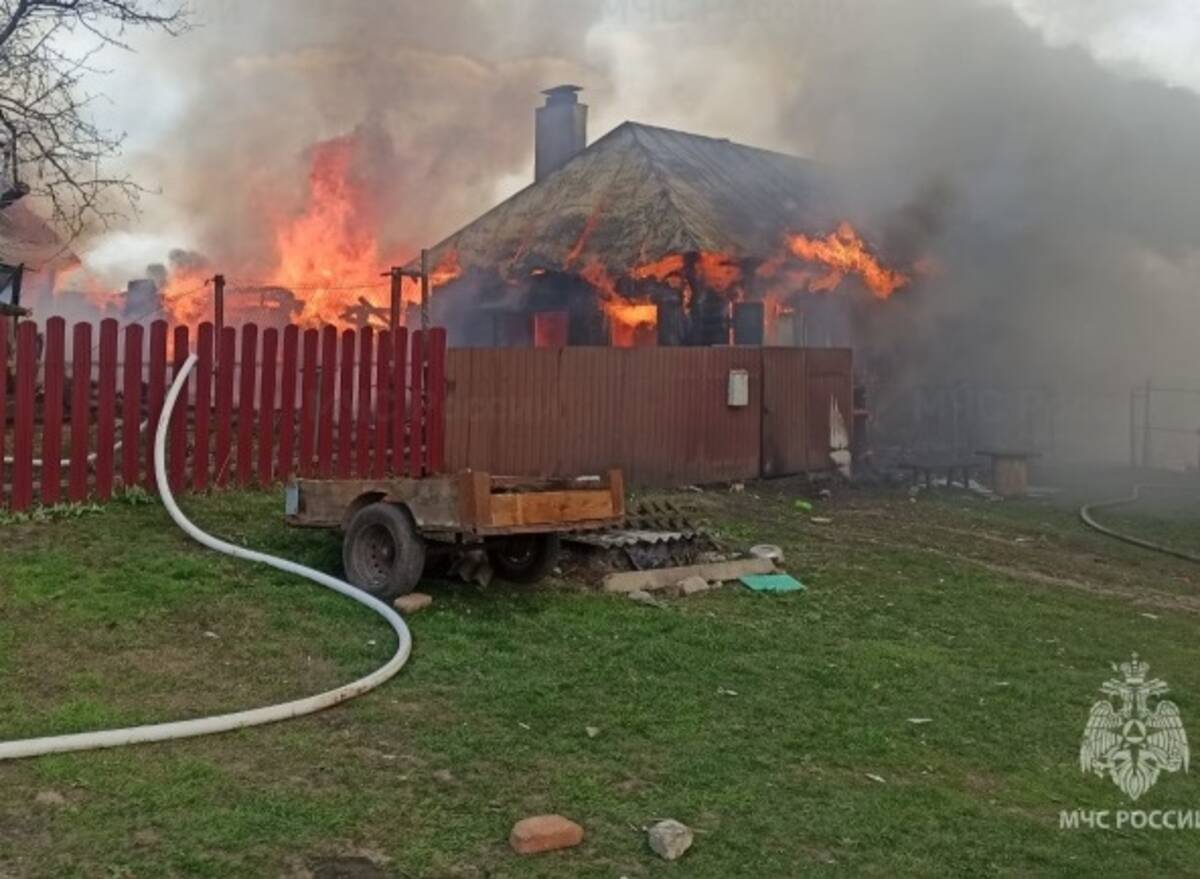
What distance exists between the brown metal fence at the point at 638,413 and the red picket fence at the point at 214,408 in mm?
1209

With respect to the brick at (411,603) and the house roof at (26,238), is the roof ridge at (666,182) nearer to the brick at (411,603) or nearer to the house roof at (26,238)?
the house roof at (26,238)

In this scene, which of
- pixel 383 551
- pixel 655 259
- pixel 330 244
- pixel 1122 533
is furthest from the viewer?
pixel 330 244

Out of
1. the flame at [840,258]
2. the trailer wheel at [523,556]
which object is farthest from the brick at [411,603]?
the flame at [840,258]

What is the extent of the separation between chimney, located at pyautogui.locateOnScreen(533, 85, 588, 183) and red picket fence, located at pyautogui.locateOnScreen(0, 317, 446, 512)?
19.6 metres

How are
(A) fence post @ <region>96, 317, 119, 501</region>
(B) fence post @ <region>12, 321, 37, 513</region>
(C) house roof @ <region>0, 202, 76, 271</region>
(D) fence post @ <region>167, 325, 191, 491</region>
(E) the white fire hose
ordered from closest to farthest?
(E) the white fire hose
(B) fence post @ <region>12, 321, 37, 513</region>
(A) fence post @ <region>96, 317, 119, 501</region>
(D) fence post @ <region>167, 325, 191, 491</region>
(C) house roof @ <region>0, 202, 76, 271</region>

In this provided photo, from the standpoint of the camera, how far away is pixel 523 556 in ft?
25.5

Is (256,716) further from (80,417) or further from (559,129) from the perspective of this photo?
(559,129)

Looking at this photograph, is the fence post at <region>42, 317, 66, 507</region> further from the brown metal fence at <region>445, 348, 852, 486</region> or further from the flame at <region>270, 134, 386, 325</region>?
the flame at <region>270, 134, 386, 325</region>

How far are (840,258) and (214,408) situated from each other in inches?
682

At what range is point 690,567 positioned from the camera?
27.3 ft

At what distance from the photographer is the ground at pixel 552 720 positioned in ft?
11.8

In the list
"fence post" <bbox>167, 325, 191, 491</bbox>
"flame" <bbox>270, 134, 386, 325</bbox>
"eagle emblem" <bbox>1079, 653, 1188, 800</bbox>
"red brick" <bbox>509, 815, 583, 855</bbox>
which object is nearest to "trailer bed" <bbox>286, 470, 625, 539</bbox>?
"fence post" <bbox>167, 325, 191, 491</bbox>

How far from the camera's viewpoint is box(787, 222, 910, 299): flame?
919 inches

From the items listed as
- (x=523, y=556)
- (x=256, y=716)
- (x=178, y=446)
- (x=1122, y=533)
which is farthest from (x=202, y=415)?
(x=1122, y=533)
